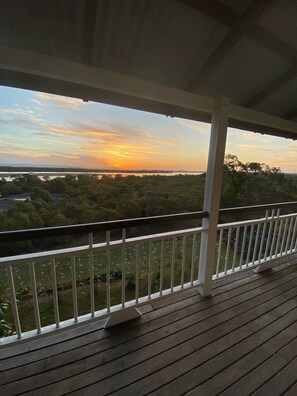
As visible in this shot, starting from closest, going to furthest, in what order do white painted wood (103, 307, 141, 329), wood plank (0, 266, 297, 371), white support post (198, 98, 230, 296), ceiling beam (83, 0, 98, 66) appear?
ceiling beam (83, 0, 98, 66)
wood plank (0, 266, 297, 371)
white painted wood (103, 307, 141, 329)
white support post (198, 98, 230, 296)

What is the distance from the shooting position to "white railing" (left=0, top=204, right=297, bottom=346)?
1.59 m

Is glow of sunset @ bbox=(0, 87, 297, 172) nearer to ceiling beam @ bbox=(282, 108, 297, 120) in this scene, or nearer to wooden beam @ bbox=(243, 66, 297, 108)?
wooden beam @ bbox=(243, 66, 297, 108)

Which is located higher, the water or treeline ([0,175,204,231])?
the water

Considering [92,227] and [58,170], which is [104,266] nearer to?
[92,227]

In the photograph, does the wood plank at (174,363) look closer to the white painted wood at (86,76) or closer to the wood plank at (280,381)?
the wood plank at (280,381)

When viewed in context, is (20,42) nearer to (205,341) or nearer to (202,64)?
(202,64)

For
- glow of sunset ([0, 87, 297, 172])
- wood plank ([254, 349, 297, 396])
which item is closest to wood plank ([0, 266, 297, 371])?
wood plank ([254, 349, 297, 396])

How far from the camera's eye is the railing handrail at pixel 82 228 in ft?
4.57

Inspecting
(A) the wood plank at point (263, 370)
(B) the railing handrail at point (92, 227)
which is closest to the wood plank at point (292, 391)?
(A) the wood plank at point (263, 370)

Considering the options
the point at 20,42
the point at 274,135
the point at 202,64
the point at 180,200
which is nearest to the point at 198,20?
the point at 202,64

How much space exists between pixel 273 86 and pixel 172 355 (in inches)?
111

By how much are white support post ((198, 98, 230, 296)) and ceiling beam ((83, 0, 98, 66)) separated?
133cm

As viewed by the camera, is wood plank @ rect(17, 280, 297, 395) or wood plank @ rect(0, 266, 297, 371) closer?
wood plank @ rect(17, 280, 297, 395)

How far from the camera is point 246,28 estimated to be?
147 cm
